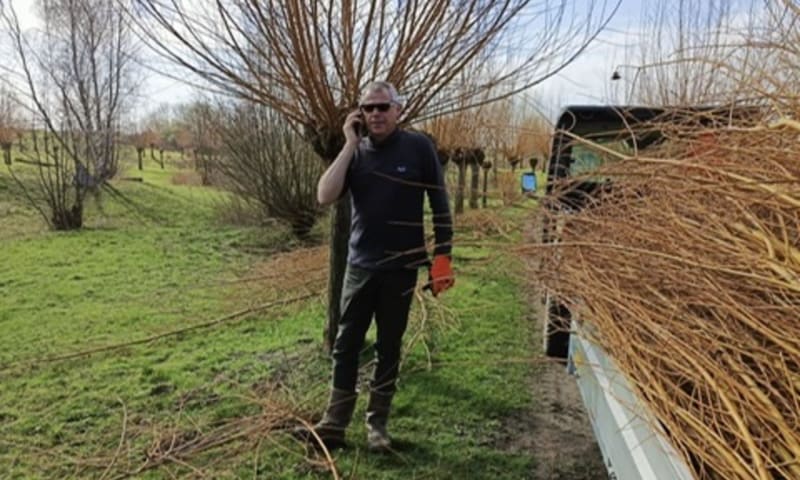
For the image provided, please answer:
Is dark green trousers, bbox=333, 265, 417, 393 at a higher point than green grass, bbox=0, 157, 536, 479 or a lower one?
higher

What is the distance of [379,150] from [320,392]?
1739mm

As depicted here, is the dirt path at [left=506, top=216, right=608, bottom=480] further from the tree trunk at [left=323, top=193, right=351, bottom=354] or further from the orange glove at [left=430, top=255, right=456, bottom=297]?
the tree trunk at [left=323, top=193, right=351, bottom=354]

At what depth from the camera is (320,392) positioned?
3850 millimetres

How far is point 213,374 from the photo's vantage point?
4273 mm

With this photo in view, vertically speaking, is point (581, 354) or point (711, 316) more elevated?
point (711, 316)

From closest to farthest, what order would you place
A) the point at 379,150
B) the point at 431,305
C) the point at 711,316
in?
the point at 711,316 → the point at 379,150 → the point at 431,305

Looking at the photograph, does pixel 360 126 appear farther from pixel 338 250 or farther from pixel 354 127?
pixel 338 250

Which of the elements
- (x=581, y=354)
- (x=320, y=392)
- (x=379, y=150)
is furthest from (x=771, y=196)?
(x=320, y=392)

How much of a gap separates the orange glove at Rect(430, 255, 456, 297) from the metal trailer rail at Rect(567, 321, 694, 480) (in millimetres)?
823

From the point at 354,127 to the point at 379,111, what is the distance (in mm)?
159

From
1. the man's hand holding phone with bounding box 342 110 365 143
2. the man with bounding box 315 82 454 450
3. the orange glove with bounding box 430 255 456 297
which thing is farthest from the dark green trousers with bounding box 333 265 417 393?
the man's hand holding phone with bounding box 342 110 365 143

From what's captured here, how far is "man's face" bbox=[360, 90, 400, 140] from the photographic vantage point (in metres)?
2.91

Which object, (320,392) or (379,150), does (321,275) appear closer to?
(320,392)

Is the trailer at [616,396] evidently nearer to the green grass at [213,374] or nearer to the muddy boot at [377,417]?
the green grass at [213,374]
